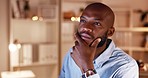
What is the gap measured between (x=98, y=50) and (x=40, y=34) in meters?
2.56

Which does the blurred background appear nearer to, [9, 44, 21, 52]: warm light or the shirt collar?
[9, 44, 21, 52]: warm light

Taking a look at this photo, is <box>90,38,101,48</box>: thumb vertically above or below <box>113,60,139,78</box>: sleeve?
above

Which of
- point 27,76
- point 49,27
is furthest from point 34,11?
point 27,76

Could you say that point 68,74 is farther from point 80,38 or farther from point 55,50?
point 55,50

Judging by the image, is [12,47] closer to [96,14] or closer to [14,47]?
[14,47]

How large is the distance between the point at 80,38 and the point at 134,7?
339cm

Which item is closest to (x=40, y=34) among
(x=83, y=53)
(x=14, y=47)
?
(x=14, y=47)

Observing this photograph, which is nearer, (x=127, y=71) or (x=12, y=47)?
(x=127, y=71)

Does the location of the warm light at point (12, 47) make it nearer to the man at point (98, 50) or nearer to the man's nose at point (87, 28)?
the man at point (98, 50)

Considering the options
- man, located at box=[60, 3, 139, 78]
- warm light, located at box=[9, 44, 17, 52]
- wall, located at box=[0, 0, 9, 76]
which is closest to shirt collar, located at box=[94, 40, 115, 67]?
man, located at box=[60, 3, 139, 78]

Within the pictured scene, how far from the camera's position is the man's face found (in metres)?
0.84

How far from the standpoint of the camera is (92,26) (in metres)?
0.87

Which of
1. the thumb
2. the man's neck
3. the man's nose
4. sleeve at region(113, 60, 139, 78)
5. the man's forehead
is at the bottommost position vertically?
sleeve at region(113, 60, 139, 78)

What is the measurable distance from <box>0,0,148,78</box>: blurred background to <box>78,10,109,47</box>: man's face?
6.60 feet
